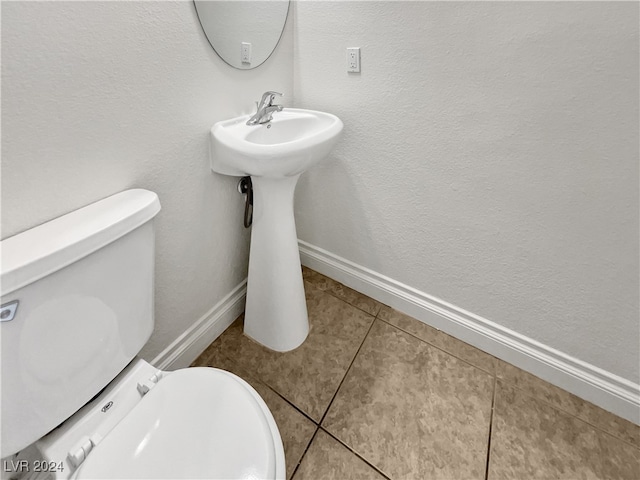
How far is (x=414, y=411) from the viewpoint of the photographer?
3.59 ft

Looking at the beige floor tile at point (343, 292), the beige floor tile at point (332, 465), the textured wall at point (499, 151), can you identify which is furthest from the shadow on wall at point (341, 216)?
the beige floor tile at point (332, 465)

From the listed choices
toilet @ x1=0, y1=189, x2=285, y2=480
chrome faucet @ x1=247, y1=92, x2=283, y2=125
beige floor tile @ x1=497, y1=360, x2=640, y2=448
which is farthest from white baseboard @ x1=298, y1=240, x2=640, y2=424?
toilet @ x1=0, y1=189, x2=285, y2=480

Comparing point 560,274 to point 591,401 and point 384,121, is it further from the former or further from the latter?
point 384,121

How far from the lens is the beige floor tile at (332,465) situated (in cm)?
93

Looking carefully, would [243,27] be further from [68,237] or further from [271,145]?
[68,237]

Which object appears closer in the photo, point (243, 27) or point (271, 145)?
point (271, 145)

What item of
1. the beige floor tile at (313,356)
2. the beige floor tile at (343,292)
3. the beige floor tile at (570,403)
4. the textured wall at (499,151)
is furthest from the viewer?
the beige floor tile at (343,292)

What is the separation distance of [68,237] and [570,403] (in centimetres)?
159

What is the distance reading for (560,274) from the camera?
1.04 m

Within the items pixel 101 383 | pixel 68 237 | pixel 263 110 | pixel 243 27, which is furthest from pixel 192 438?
pixel 243 27

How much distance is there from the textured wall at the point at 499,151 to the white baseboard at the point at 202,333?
0.68 metres

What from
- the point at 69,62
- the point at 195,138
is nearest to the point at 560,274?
the point at 195,138

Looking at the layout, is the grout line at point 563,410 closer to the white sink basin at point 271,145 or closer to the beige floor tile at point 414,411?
the beige floor tile at point 414,411

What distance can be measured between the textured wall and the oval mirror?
12 centimetres
